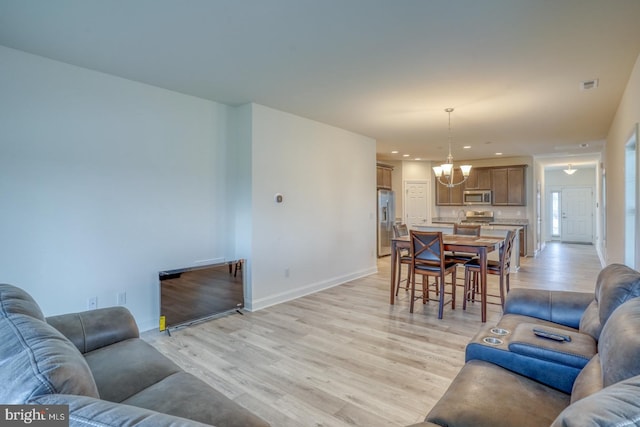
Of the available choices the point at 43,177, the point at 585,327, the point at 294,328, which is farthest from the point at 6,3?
the point at 585,327

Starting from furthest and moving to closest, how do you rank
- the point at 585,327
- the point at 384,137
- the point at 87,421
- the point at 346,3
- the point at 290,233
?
the point at 384,137, the point at 290,233, the point at 346,3, the point at 585,327, the point at 87,421

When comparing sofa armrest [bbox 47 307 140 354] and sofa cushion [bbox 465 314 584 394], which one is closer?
sofa cushion [bbox 465 314 584 394]

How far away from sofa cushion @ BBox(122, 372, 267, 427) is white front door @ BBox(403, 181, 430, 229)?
27.9 feet

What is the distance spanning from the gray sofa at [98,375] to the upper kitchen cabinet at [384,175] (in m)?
7.09

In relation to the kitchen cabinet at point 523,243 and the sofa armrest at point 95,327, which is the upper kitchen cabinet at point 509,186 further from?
the sofa armrest at point 95,327

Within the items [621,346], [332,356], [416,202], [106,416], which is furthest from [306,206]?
[416,202]

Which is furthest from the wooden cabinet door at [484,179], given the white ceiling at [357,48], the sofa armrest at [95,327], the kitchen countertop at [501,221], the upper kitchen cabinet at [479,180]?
the sofa armrest at [95,327]

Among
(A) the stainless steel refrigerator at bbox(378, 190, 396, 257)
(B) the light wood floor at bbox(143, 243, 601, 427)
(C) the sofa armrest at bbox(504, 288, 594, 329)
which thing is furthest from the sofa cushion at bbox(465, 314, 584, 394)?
(A) the stainless steel refrigerator at bbox(378, 190, 396, 257)

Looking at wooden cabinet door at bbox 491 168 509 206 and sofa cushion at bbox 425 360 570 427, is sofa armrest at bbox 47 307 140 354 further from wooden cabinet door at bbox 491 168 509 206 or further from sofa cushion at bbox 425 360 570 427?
wooden cabinet door at bbox 491 168 509 206

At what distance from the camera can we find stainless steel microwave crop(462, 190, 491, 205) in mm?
8875

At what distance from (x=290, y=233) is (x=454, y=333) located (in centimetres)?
240

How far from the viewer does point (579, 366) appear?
1.46 metres

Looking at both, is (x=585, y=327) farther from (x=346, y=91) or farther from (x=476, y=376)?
(x=346, y=91)

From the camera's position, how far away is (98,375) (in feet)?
5.27
